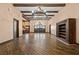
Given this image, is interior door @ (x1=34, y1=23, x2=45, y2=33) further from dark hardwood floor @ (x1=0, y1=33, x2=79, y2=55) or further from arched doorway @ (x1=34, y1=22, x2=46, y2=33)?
dark hardwood floor @ (x1=0, y1=33, x2=79, y2=55)

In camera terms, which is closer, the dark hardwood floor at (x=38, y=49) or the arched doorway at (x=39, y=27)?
the dark hardwood floor at (x=38, y=49)

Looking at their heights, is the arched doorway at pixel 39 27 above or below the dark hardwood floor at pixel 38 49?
above

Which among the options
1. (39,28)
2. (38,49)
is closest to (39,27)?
(39,28)

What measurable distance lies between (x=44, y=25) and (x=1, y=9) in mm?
24241

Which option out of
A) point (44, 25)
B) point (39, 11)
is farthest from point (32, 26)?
point (39, 11)

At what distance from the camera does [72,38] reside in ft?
30.6

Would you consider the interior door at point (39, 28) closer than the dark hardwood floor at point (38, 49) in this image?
No

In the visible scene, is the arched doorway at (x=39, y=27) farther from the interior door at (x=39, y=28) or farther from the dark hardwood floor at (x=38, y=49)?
the dark hardwood floor at (x=38, y=49)

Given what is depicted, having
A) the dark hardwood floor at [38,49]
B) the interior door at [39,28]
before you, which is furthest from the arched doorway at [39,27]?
the dark hardwood floor at [38,49]

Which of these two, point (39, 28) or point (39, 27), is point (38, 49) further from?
point (39, 28)

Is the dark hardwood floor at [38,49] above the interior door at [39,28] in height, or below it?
below

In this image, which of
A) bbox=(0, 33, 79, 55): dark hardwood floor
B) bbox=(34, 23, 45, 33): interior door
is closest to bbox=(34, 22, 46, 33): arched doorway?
bbox=(34, 23, 45, 33): interior door

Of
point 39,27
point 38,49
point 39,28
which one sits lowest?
point 38,49

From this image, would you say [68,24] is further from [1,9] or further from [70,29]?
[1,9]
